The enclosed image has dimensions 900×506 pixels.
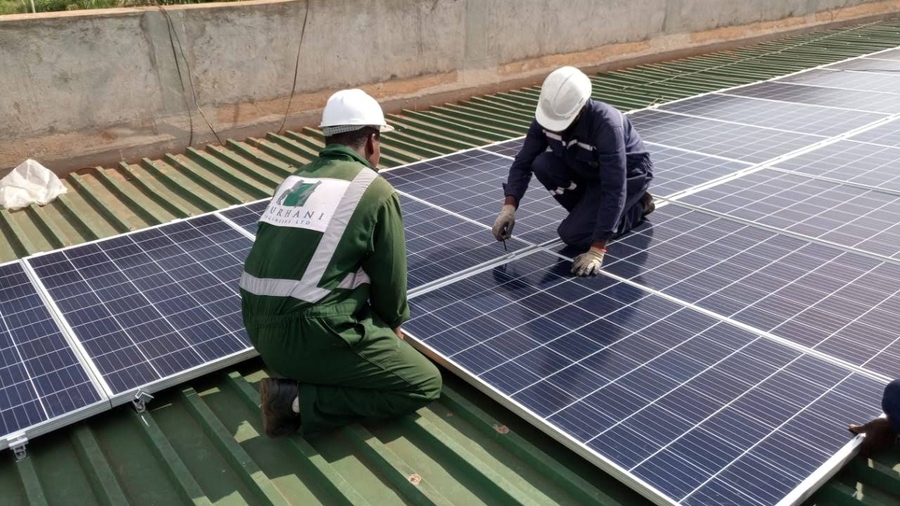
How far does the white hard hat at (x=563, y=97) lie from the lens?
4895 mm

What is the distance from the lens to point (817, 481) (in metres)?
2.99

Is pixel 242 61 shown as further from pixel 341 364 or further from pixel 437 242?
pixel 341 364

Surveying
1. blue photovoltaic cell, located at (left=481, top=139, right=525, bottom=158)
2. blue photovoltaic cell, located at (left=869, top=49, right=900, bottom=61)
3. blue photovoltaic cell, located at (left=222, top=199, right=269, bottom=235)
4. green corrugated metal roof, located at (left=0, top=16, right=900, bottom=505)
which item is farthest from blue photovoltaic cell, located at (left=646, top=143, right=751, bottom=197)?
blue photovoltaic cell, located at (left=869, top=49, right=900, bottom=61)

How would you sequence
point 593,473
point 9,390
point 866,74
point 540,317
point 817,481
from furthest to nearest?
1. point 866,74
2. point 540,317
3. point 9,390
4. point 593,473
5. point 817,481

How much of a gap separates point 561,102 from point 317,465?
306 centimetres

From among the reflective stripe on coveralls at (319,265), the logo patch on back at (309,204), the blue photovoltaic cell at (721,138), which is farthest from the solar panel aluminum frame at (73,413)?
the blue photovoltaic cell at (721,138)

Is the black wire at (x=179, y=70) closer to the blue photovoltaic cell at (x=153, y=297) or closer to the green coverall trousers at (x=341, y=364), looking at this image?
the blue photovoltaic cell at (x=153, y=297)

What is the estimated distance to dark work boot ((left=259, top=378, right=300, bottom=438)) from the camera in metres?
3.55

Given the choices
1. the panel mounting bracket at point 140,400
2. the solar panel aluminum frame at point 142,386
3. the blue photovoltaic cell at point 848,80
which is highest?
the blue photovoltaic cell at point 848,80

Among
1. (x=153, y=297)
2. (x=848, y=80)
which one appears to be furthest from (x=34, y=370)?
(x=848, y=80)

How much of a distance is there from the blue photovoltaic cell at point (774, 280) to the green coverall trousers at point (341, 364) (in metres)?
2.00

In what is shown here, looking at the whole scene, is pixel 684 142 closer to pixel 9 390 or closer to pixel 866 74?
pixel 866 74

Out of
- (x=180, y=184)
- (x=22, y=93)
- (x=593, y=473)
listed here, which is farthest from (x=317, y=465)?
(x=22, y=93)

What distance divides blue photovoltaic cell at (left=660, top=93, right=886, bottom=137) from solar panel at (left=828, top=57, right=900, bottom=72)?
363 cm
